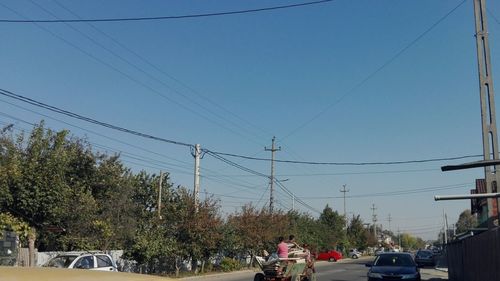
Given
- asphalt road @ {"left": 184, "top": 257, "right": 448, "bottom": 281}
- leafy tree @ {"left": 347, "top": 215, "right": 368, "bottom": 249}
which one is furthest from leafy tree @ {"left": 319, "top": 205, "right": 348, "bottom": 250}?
asphalt road @ {"left": 184, "top": 257, "right": 448, "bottom": 281}

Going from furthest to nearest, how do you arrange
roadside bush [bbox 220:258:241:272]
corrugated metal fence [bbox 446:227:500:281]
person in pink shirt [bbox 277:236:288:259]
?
1. roadside bush [bbox 220:258:241:272]
2. person in pink shirt [bbox 277:236:288:259]
3. corrugated metal fence [bbox 446:227:500:281]

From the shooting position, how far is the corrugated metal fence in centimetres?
1419

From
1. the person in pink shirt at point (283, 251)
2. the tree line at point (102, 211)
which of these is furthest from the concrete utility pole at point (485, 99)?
the tree line at point (102, 211)

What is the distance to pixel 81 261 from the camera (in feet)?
73.6

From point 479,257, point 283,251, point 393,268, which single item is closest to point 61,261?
point 283,251

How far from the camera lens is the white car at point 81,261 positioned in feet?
72.8

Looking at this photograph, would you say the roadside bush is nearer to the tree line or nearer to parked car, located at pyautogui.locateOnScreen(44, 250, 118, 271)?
the tree line

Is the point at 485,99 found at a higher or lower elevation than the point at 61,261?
higher

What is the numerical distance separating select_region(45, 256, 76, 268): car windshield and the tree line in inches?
227

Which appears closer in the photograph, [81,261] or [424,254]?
[81,261]

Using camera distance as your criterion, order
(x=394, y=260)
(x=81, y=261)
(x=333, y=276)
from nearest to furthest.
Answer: (x=394, y=260), (x=81, y=261), (x=333, y=276)

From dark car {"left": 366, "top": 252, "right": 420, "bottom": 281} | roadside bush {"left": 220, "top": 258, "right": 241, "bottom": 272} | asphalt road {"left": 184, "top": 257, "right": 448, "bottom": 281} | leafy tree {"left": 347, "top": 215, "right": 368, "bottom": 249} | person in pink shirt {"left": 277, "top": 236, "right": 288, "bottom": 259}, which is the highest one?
leafy tree {"left": 347, "top": 215, "right": 368, "bottom": 249}

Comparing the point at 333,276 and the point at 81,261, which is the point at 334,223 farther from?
the point at 81,261

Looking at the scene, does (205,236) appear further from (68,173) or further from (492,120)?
(492,120)
